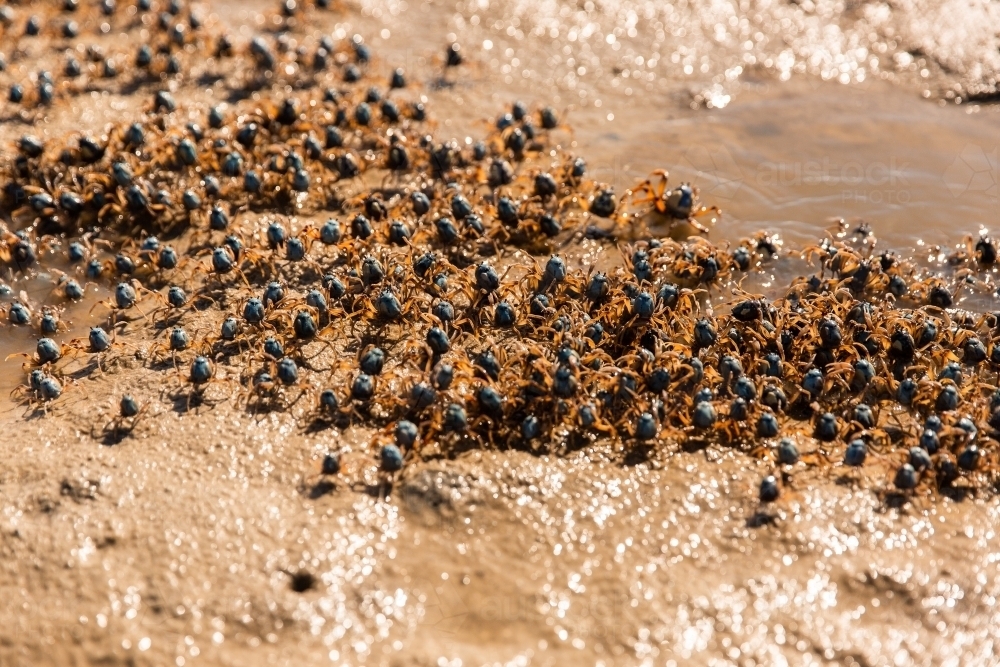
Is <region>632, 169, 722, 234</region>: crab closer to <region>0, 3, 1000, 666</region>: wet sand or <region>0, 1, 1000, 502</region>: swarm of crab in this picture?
<region>0, 1, 1000, 502</region>: swarm of crab

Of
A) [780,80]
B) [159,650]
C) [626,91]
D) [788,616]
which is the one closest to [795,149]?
[780,80]

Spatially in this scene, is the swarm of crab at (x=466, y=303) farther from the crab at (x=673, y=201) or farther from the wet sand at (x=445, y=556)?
the wet sand at (x=445, y=556)

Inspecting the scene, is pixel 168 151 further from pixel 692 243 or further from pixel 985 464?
pixel 985 464

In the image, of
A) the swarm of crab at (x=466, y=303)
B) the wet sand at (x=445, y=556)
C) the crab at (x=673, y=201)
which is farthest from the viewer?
the crab at (x=673, y=201)

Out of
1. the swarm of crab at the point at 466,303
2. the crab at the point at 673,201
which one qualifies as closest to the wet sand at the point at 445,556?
the swarm of crab at the point at 466,303

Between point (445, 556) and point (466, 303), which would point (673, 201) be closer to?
point (466, 303)

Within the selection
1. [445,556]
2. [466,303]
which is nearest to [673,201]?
[466,303]
